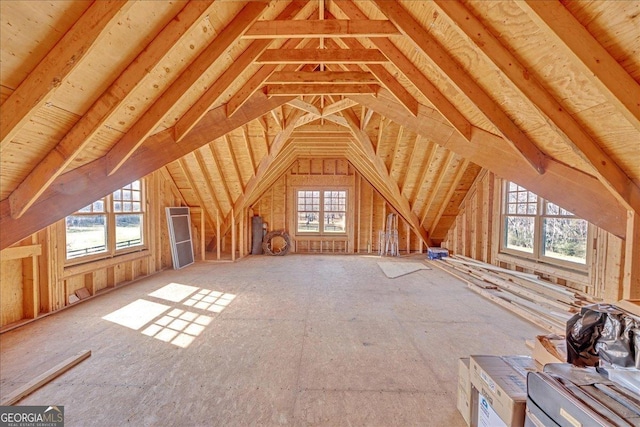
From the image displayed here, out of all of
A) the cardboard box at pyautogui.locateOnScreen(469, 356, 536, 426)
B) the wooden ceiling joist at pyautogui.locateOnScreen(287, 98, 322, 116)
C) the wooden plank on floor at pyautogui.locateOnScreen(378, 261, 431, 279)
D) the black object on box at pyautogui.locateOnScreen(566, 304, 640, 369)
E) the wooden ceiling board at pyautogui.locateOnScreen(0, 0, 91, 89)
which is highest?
the wooden ceiling joist at pyautogui.locateOnScreen(287, 98, 322, 116)

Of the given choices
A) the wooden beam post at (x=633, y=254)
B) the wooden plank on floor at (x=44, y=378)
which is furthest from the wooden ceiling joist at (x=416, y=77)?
the wooden plank on floor at (x=44, y=378)

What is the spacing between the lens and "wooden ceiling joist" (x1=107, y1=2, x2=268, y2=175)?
81.1 inches

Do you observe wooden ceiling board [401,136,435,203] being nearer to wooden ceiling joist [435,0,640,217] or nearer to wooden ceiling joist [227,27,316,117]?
wooden ceiling joist [227,27,316,117]

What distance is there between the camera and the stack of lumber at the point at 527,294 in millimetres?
3396

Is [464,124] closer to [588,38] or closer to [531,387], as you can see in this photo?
[588,38]

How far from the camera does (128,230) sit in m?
5.32

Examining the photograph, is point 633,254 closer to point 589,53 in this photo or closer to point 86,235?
point 589,53

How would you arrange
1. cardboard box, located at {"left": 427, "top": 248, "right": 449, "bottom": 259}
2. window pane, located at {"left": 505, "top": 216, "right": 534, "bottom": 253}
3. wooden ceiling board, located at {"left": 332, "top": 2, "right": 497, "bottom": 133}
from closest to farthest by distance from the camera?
wooden ceiling board, located at {"left": 332, "top": 2, "right": 497, "bottom": 133} → window pane, located at {"left": 505, "top": 216, "right": 534, "bottom": 253} → cardboard box, located at {"left": 427, "top": 248, "right": 449, "bottom": 259}

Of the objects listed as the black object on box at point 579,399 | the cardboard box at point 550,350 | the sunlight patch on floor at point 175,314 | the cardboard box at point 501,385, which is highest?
the black object on box at point 579,399

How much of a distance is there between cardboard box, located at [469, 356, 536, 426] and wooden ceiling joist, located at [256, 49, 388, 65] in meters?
2.82

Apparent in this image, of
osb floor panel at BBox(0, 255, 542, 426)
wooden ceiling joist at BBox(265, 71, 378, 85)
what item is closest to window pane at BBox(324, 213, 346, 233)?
osb floor panel at BBox(0, 255, 542, 426)

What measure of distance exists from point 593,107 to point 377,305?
3.36m

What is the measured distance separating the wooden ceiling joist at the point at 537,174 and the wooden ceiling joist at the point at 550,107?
5.8 inches

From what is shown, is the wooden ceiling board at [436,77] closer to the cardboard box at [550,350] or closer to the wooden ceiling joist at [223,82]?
the wooden ceiling joist at [223,82]
